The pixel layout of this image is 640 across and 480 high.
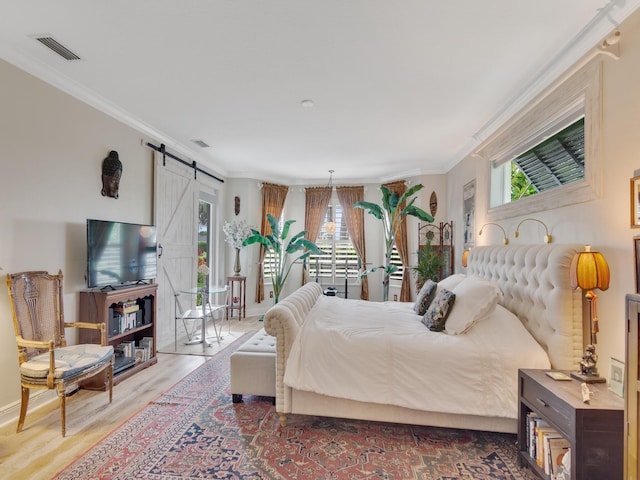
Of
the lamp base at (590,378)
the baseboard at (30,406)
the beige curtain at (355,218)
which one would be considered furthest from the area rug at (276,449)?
the beige curtain at (355,218)

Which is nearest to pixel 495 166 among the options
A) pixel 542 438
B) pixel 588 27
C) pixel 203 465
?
pixel 588 27

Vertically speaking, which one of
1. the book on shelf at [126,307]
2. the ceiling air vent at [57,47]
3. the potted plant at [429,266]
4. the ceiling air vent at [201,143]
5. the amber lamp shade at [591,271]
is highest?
the ceiling air vent at [57,47]

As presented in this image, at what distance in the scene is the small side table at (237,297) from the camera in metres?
6.01

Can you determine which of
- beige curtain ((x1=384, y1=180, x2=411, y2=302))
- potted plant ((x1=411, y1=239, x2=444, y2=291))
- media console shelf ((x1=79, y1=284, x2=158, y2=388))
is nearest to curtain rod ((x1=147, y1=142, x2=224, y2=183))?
media console shelf ((x1=79, y1=284, x2=158, y2=388))

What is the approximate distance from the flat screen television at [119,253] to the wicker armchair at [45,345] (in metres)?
0.37

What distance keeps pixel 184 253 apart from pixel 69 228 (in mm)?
1979

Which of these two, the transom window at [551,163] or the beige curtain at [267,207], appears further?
the beige curtain at [267,207]

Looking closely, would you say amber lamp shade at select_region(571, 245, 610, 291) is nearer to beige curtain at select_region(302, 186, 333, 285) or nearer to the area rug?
the area rug

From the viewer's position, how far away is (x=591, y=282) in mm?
1881

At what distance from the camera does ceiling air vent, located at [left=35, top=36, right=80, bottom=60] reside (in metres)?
2.30

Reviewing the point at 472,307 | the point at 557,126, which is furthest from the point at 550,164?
the point at 472,307

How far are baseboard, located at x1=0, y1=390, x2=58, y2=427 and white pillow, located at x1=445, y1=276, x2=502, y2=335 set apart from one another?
10.9ft

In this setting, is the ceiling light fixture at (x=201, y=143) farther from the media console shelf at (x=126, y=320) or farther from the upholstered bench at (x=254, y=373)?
the upholstered bench at (x=254, y=373)

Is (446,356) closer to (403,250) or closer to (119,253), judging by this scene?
(119,253)
